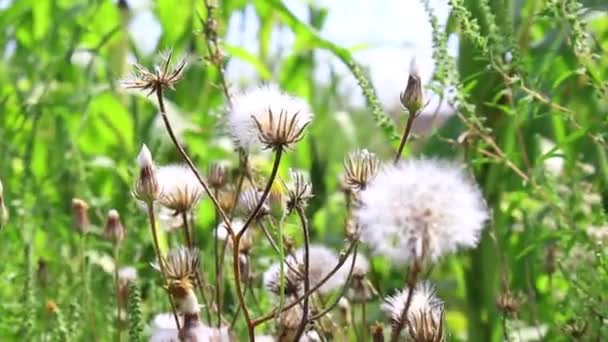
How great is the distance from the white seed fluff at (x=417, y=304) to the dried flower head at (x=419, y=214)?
2.3 inches

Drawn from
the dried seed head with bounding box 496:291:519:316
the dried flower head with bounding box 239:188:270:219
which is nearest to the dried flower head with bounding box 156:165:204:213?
the dried flower head with bounding box 239:188:270:219

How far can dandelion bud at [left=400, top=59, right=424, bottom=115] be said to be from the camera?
28.4 inches

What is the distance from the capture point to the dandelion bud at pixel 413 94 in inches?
28.4

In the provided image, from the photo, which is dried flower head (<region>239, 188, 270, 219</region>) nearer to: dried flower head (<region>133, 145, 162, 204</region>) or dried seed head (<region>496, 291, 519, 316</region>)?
dried flower head (<region>133, 145, 162, 204</region>)

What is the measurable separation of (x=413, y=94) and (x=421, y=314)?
140 mm

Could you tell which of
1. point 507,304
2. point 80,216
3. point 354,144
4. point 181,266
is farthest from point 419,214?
point 354,144

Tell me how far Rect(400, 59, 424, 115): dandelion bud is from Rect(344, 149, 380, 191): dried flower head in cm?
4

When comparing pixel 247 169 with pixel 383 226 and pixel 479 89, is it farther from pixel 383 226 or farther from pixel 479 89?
pixel 479 89

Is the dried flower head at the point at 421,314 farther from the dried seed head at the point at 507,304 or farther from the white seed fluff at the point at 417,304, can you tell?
the dried seed head at the point at 507,304

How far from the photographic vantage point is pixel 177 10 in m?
2.00

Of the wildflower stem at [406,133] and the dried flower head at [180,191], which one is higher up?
the dried flower head at [180,191]

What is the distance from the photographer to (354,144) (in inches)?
79.3

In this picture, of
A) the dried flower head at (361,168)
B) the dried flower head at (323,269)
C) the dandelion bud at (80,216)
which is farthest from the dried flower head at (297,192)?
the dandelion bud at (80,216)

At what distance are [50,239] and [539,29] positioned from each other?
81 cm
